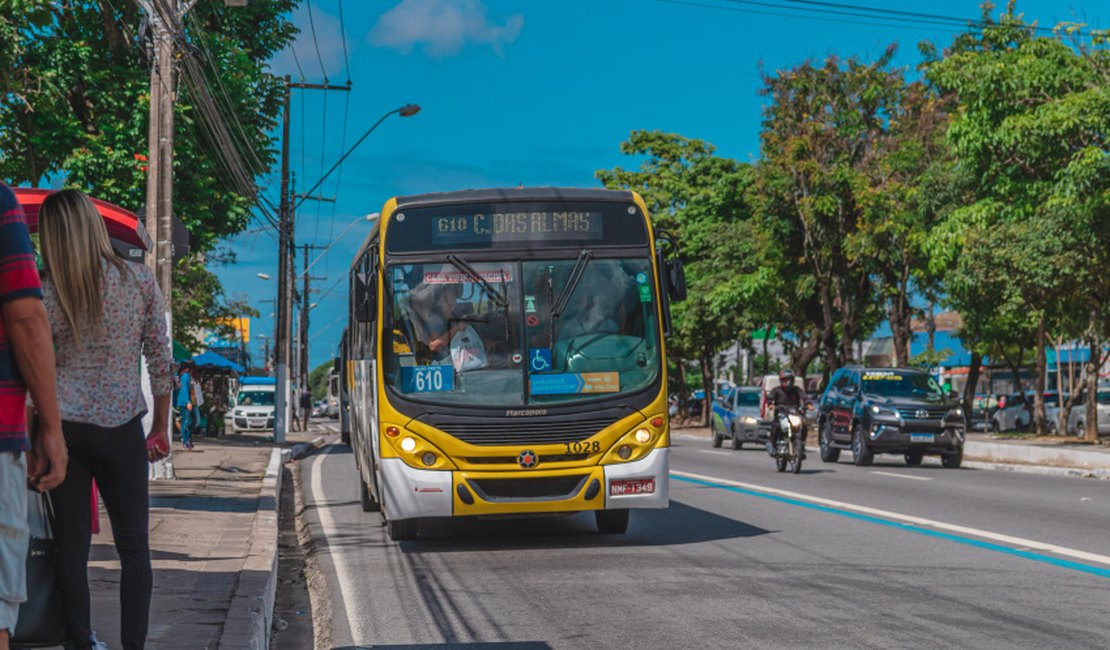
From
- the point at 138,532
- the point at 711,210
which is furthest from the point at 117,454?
the point at 711,210

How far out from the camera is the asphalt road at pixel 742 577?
7.51 meters

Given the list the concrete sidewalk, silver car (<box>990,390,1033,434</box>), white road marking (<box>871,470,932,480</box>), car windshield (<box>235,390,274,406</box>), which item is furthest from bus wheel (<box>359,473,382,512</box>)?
silver car (<box>990,390,1033,434</box>)

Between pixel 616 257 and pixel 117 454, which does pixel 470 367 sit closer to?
pixel 616 257

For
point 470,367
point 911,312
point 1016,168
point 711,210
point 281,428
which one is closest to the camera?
point 470,367

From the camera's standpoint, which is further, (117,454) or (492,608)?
(492,608)

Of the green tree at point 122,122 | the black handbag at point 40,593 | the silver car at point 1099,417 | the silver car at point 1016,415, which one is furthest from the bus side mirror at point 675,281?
the silver car at point 1016,415

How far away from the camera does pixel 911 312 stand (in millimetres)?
42125

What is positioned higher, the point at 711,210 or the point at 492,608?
the point at 711,210

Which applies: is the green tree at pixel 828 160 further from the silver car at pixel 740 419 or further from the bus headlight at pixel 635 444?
the bus headlight at pixel 635 444

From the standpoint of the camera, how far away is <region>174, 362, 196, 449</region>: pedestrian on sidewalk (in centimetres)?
2884

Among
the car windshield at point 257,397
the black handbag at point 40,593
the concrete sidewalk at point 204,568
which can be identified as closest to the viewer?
the black handbag at point 40,593

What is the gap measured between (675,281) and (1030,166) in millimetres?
18654

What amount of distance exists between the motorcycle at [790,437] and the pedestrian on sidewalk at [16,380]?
61.7 ft

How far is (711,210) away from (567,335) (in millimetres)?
42749
